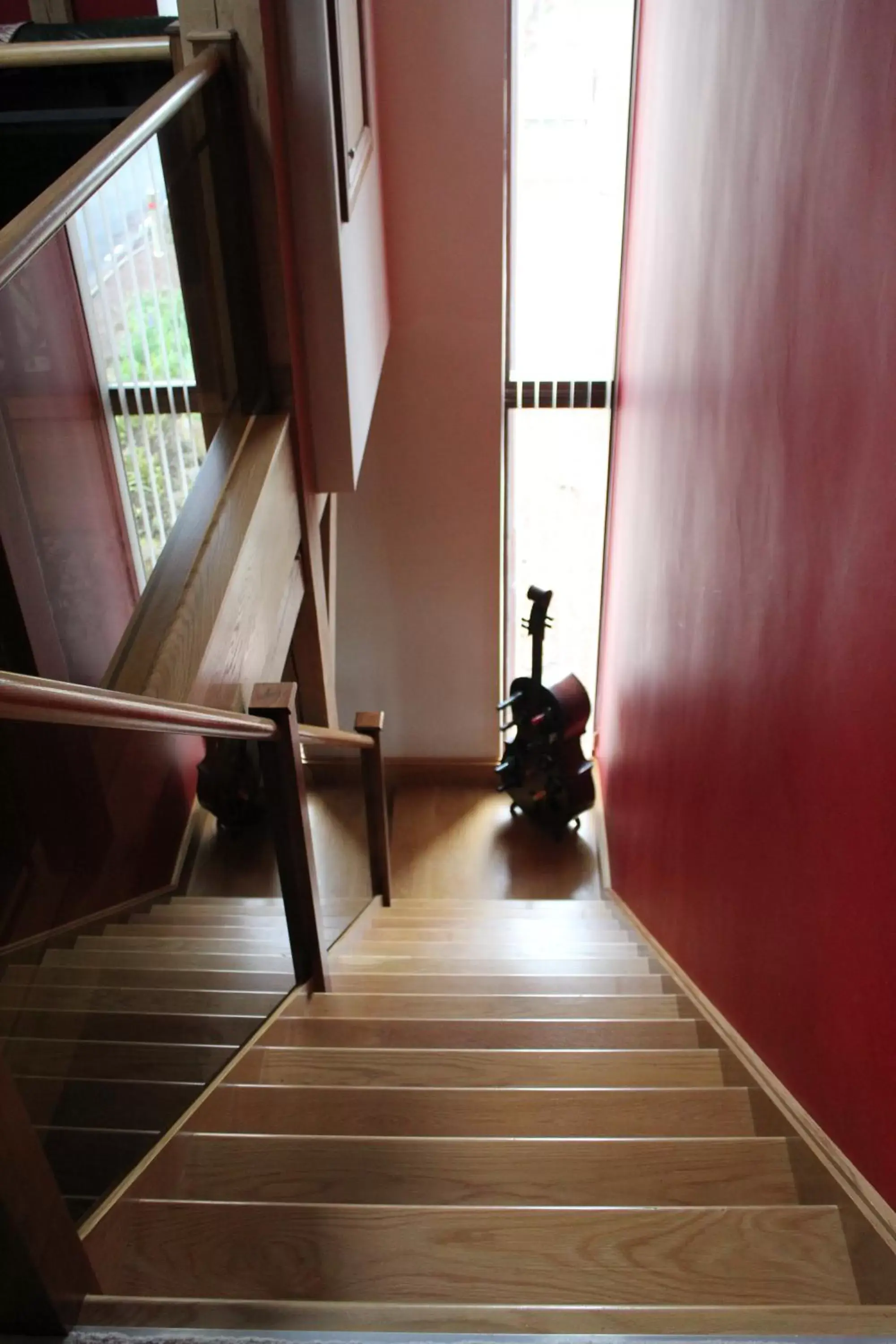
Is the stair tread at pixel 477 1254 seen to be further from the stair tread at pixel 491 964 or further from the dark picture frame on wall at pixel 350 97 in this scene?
the dark picture frame on wall at pixel 350 97

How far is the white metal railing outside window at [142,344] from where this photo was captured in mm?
2127

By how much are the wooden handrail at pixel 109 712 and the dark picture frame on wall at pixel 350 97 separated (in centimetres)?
187

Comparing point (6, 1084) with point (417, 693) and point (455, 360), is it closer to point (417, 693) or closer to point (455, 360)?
point (455, 360)

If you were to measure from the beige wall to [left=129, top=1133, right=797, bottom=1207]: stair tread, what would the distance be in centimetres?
389

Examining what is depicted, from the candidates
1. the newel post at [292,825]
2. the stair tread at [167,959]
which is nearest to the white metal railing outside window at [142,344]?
the newel post at [292,825]

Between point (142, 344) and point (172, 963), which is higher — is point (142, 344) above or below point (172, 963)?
above

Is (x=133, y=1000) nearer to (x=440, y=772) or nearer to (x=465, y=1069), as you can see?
(x=465, y=1069)

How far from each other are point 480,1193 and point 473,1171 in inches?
1.7

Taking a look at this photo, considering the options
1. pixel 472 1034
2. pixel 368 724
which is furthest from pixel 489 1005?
pixel 368 724

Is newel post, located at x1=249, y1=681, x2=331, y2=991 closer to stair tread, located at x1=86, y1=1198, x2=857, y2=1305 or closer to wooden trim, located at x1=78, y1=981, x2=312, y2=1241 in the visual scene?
wooden trim, located at x1=78, y1=981, x2=312, y2=1241

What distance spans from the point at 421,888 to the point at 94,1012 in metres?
3.55

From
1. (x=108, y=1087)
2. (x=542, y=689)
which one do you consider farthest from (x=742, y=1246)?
(x=542, y=689)

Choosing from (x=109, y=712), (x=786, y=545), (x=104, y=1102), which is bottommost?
(x=104, y=1102)

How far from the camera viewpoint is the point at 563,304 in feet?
16.4
